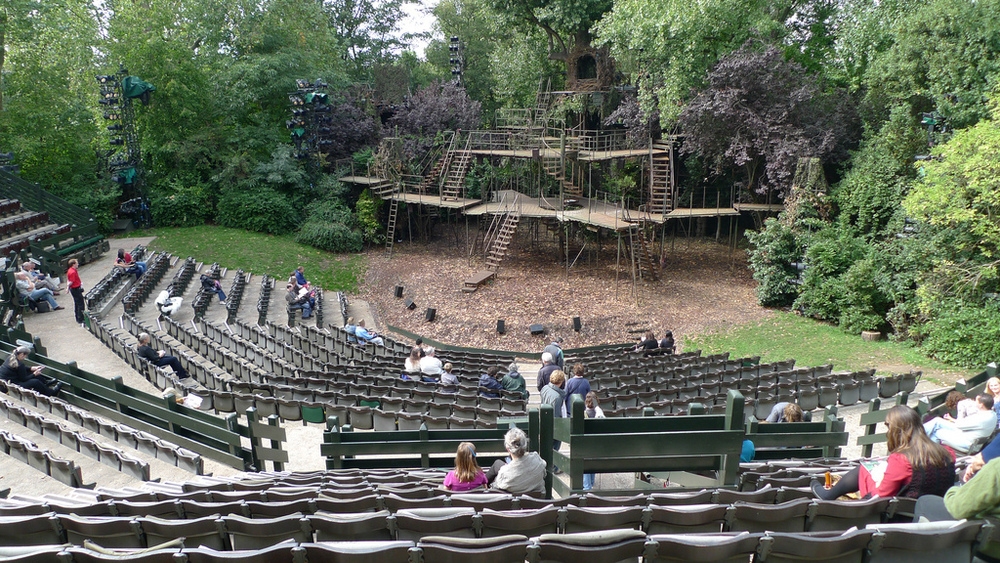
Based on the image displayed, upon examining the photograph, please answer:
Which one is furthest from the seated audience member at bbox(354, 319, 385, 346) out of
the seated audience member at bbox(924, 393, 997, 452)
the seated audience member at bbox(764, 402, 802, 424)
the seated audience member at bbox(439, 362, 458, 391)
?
the seated audience member at bbox(924, 393, 997, 452)

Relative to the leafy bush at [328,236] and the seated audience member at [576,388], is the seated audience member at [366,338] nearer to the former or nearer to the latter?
the seated audience member at [576,388]

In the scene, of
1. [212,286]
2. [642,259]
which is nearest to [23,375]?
[212,286]

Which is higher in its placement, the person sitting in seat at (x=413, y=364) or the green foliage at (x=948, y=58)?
the green foliage at (x=948, y=58)

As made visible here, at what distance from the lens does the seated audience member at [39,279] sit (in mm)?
17516

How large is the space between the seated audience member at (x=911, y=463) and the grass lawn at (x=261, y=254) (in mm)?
21306

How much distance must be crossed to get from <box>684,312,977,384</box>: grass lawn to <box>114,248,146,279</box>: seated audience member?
16.9m

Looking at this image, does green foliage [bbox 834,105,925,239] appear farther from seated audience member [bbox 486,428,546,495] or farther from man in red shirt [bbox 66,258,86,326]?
man in red shirt [bbox 66,258,86,326]

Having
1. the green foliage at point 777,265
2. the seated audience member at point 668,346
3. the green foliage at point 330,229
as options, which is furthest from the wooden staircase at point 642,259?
the green foliage at point 330,229

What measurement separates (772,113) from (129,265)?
22263mm

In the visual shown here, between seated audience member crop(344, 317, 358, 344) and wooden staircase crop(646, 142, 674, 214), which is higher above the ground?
wooden staircase crop(646, 142, 674, 214)

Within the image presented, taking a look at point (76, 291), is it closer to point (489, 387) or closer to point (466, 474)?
point (489, 387)

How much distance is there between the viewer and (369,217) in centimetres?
2914

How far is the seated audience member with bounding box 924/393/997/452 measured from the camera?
6605 mm

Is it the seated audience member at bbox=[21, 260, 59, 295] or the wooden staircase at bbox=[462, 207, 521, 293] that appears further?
the wooden staircase at bbox=[462, 207, 521, 293]
